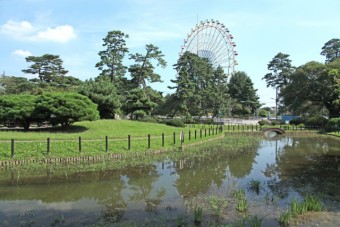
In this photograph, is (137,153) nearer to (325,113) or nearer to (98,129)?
(98,129)

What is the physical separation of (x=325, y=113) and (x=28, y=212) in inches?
2472

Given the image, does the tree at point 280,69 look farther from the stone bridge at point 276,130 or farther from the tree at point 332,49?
the stone bridge at point 276,130

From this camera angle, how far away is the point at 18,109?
2455cm

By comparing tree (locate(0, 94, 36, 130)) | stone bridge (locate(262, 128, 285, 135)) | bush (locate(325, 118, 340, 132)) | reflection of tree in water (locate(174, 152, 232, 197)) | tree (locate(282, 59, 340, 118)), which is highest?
A: tree (locate(282, 59, 340, 118))

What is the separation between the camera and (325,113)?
62844mm

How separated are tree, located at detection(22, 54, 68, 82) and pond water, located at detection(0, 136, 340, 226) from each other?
53.3 meters

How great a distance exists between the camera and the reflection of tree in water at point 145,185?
1042 cm

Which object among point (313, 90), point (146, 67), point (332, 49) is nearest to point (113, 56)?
point (146, 67)

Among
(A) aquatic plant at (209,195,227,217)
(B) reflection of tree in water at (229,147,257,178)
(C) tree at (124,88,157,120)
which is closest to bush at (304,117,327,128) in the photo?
(C) tree at (124,88,157,120)

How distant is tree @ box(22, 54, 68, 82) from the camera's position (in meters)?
64.5

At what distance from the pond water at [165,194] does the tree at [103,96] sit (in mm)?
18225

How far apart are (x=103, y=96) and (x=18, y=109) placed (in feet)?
37.2

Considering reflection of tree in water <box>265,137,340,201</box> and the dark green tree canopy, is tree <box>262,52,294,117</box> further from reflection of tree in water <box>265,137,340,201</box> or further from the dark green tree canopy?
reflection of tree in water <box>265,137,340,201</box>

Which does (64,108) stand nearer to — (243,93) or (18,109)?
(18,109)
